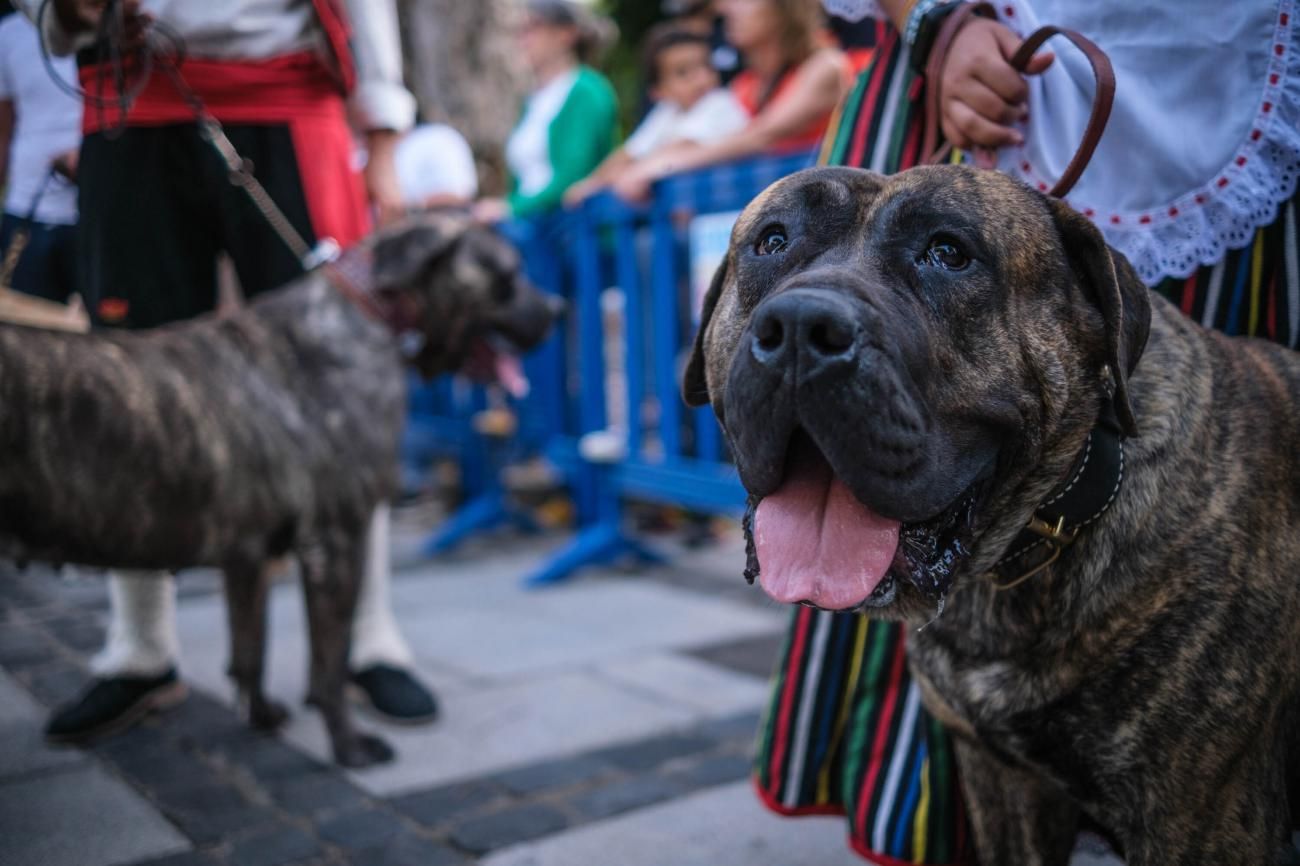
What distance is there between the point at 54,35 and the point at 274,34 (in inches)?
24.1

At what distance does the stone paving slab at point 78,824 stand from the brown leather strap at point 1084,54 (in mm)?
2304

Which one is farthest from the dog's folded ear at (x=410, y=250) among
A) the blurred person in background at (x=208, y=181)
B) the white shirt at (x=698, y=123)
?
the white shirt at (x=698, y=123)

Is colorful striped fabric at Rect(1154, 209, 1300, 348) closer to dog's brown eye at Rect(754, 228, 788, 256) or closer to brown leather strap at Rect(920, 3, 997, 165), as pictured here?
brown leather strap at Rect(920, 3, 997, 165)

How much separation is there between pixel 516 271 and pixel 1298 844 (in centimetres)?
282

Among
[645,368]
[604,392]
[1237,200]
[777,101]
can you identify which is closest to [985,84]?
[1237,200]

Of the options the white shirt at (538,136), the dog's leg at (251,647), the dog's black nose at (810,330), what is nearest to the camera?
the dog's black nose at (810,330)

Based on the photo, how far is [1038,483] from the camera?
61.6 inches

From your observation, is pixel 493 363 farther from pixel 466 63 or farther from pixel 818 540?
pixel 466 63

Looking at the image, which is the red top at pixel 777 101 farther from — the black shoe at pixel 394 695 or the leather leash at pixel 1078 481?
the leather leash at pixel 1078 481

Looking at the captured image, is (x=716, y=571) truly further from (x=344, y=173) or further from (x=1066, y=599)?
(x=1066, y=599)

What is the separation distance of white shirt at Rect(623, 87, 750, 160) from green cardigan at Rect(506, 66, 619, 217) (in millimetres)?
215

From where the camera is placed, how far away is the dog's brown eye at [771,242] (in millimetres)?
1668

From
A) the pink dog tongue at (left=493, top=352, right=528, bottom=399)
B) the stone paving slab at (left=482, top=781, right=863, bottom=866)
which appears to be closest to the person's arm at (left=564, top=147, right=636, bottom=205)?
the pink dog tongue at (left=493, top=352, right=528, bottom=399)

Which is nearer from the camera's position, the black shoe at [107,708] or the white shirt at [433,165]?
the black shoe at [107,708]
